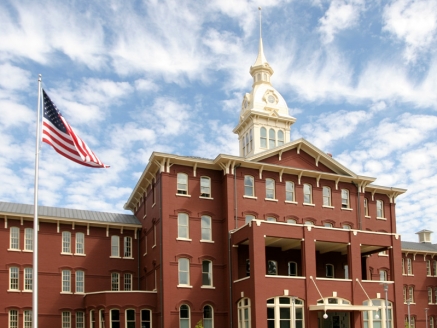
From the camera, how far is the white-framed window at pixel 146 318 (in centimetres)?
4138

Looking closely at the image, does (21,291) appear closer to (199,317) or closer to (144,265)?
(144,265)

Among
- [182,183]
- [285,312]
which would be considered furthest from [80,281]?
[285,312]

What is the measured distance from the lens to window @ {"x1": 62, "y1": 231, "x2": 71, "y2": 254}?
152ft

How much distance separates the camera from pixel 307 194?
47.0 m

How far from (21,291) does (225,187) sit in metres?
16.8

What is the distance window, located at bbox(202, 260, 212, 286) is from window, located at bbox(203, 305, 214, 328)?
1.67m

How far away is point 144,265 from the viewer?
47.2 m

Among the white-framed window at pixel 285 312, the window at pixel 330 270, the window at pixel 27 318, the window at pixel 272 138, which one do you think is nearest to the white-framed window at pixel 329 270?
the window at pixel 330 270

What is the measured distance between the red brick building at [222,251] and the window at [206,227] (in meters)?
0.08

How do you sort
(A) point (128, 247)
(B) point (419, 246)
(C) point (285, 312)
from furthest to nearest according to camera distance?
(B) point (419, 246)
(A) point (128, 247)
(C) point (285, 312)

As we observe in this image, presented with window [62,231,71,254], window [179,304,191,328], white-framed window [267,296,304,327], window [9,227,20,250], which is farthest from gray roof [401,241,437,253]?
window [9,227,20,250]

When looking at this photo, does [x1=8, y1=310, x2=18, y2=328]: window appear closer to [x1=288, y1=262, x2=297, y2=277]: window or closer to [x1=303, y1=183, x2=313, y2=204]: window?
[x1=288, y1=262, x2=297, y2=277]: window

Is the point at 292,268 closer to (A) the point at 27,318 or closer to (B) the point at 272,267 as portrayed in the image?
→ (B) the point at 272,267

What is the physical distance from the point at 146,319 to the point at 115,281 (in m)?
6.81
